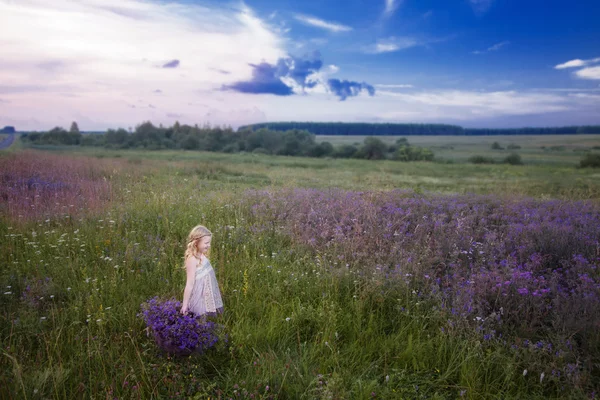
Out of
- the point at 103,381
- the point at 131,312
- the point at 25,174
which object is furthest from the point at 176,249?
the point at 25,174

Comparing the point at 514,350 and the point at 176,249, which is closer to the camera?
the point at 514,350

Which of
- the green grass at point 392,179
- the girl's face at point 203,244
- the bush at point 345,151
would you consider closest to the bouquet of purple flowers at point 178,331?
the girl's face at point 203,244

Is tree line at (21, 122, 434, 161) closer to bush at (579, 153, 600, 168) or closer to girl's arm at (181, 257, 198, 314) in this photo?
bush at (579, 153, 600, 168)

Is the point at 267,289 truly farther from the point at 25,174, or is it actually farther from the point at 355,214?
the point at 25,174

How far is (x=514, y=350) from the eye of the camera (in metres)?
3.46

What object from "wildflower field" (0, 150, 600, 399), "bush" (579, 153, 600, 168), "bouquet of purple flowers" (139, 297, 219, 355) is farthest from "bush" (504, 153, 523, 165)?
"bouquet of purple flowers" (139, 297, 219, 355)

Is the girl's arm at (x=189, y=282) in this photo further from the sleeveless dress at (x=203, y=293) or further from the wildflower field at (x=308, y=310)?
the wildflower field at (x=308, y=310)

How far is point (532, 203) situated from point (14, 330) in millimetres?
10846

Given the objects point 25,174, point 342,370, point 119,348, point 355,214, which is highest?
point 25,174

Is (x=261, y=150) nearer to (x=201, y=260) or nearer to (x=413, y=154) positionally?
(x=413, y=154)

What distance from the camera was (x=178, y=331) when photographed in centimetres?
311

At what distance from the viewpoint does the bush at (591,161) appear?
90.5 ft

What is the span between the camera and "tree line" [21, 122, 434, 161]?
4668 centimetres

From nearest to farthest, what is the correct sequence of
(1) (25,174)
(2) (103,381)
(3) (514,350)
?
(2) (103,381) < (3) (514,350) < (1) (25,174)
